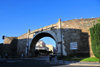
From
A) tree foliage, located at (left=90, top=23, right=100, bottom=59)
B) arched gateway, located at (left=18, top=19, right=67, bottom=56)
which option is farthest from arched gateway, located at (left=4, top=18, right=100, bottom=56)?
tree foliage, located at (left=90, top=23, right=100, bottom=59)

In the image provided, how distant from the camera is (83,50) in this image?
80.0ft

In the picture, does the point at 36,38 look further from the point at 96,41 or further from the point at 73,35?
the point at 96,41

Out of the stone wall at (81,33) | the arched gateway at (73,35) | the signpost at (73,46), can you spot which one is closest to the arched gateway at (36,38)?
the arched gateway at (73,35)

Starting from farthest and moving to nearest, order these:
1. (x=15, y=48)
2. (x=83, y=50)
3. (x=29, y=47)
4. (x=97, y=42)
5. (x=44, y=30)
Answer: (x=15, y=48) < (x=29, y=47) < (x=44, y=30) < (x=83, y=50) < (x=97, y=42)

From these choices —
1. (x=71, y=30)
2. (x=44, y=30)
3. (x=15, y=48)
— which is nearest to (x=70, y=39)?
(x=71, y=30)

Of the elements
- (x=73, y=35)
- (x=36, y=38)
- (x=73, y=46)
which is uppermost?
(x=36, y=38)

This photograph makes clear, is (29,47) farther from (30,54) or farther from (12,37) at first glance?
(12,37)

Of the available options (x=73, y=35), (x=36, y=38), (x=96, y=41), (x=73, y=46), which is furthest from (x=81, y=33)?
(x=36, y=38)

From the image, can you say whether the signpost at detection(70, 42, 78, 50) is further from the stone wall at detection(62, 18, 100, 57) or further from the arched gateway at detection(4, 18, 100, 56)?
the stone wall at detection(62, 18, 100, 57)

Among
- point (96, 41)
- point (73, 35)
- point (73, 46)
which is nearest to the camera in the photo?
point (96, 41)

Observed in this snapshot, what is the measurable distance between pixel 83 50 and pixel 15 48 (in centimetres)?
2574

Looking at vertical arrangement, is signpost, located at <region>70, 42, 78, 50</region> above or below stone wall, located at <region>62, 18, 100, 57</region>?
below

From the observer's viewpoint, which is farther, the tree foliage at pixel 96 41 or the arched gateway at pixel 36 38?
the arched gateway at pixel 36 38

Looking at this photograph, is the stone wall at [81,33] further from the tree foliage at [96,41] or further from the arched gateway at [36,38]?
the tree foliage at [96,41]
